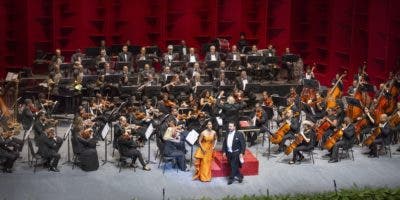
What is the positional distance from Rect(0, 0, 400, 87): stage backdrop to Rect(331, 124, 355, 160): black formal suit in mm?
7465

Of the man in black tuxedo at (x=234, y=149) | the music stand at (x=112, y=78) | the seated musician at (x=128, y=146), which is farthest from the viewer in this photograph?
the music stand at (x=112, y=78)

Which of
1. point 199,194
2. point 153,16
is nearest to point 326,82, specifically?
point 153,16

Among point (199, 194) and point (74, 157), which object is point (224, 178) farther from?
point (74, 157)

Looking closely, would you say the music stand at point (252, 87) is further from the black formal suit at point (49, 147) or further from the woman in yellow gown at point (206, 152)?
the black formal suit at point (49, 147)

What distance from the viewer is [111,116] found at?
1998 cm

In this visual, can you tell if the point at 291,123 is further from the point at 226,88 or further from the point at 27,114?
the point at 27,114

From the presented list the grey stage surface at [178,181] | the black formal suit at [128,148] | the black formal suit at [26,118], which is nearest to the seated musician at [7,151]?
the grey stage surface at [178,181]

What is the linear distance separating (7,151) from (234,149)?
6362mm

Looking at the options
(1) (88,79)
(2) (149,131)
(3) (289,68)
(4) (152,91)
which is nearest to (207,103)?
(4) (152,91)

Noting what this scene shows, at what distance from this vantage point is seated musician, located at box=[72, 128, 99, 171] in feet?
61.2

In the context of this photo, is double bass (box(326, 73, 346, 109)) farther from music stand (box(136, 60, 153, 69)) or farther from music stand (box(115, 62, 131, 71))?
music stand (box(115, 62, 131, 71))

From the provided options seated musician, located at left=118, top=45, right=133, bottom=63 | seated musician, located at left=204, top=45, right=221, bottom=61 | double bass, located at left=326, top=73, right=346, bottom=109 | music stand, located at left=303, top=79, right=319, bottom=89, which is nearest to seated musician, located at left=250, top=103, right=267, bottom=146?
double bass, located at left=326, top=73, right=346, bottom=109

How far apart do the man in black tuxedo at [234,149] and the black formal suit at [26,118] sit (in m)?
6.49

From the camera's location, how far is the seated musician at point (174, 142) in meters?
18.7
